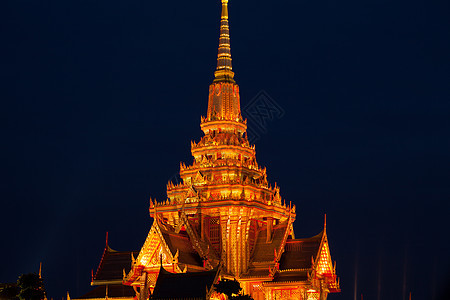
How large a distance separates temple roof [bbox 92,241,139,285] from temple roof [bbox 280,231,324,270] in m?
9.57

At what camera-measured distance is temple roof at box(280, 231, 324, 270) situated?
66500 mm

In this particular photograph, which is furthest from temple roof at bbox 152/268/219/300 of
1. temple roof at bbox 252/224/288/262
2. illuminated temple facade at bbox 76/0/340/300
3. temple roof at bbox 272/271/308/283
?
temple roof at bbox 252/224/288/262

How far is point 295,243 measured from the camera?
68.2m

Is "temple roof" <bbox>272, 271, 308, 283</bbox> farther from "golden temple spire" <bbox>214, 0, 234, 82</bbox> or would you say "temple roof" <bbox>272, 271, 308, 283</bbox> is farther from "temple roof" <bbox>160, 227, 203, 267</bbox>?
"golden temple spire" <bbox>214, 0, 234, 82</bbox>

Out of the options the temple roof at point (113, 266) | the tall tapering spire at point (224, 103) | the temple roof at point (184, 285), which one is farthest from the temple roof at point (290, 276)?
the tall tapering spire at point (224, 103)

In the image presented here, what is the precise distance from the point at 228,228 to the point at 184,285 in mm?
9722

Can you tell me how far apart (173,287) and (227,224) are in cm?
1012

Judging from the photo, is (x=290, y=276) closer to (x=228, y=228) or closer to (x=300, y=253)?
(x=300, y=253)

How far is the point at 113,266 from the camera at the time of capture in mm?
70188

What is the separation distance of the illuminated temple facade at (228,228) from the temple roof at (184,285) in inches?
138

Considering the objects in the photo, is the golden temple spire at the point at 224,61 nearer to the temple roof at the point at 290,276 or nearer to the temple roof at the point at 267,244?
the temple roof at the point at 267,244

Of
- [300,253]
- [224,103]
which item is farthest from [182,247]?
[224,103]

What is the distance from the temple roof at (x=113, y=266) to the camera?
6950 cm

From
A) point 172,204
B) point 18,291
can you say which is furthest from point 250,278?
point 18,291
